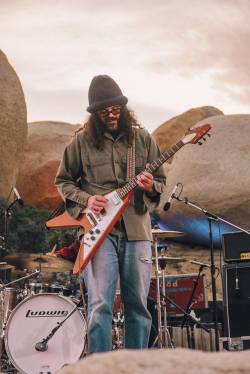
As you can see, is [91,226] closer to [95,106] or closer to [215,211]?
[95,106]

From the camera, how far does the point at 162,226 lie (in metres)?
17.8

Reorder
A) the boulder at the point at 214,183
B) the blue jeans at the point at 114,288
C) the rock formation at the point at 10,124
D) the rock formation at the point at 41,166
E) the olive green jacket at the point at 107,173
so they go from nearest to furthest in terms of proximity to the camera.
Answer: the blue jeans at the point at 114,288
the olive green jacket at the point at 107,173
the boulder at the point at 214,183
the rock formation at the point at 10,124
the rock formation at the point at 41,166

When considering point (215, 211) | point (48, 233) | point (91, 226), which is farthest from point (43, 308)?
point (215, 211)

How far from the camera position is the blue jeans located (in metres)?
5.11

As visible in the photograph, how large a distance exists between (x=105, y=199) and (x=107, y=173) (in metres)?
0.20

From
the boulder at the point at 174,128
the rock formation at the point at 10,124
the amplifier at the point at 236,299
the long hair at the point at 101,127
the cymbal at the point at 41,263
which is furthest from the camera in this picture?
the boulder at the point at 174,128

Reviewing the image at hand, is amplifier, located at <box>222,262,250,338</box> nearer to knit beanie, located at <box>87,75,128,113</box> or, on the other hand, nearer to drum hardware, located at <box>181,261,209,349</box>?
drum hardware, located at <box>181,261,209,349</box>

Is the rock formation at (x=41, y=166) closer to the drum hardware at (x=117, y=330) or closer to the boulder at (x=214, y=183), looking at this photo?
the boulder at (x=214, y=183)

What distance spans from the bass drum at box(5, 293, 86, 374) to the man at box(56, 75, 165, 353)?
401 centimetres

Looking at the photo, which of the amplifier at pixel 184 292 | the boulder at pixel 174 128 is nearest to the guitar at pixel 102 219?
the amplifier at pixel 184 292

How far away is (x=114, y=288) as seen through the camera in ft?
17.1

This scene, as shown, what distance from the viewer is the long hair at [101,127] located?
5449mm

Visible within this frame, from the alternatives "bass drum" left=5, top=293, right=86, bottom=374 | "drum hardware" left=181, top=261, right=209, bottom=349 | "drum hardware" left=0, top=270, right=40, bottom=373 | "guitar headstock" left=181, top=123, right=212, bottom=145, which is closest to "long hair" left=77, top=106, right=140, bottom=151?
"guitar headstock" left=181, top=123, right=212, bottom=145

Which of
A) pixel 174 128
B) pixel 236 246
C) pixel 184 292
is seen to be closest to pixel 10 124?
pixel 174 128
